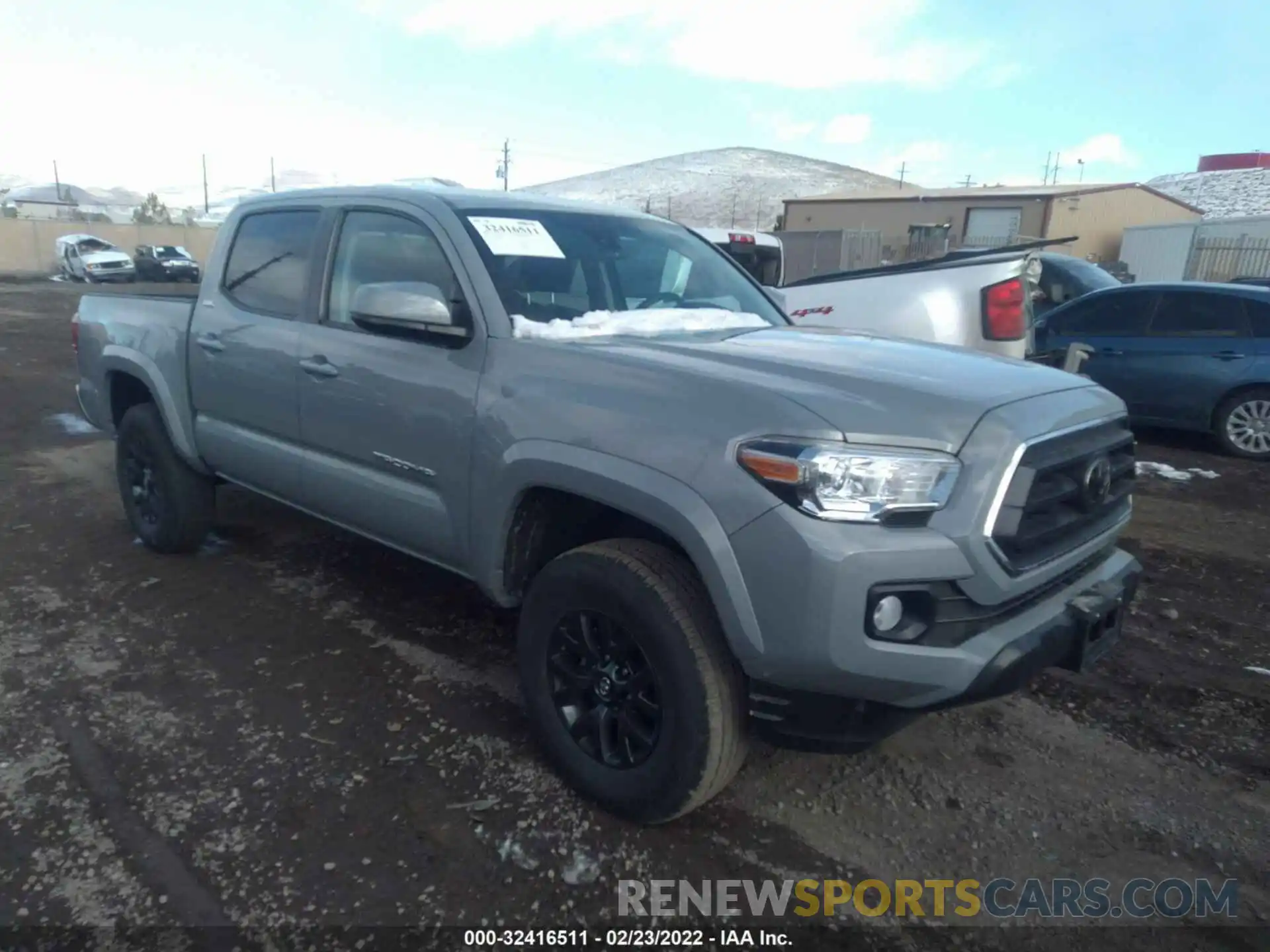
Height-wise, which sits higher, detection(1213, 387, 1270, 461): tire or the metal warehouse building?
the metal warehouse building

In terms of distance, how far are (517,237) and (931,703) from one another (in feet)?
7.08

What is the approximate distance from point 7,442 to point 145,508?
3.56 m

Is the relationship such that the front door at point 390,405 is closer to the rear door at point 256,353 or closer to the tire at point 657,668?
the rear door at point 256,353

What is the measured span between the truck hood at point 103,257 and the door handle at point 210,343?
3110 cm

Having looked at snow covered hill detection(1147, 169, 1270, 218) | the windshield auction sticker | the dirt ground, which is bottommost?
the dirt ground

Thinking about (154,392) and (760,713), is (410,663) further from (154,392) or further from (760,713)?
(154,392)

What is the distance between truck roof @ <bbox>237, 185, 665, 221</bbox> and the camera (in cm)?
351

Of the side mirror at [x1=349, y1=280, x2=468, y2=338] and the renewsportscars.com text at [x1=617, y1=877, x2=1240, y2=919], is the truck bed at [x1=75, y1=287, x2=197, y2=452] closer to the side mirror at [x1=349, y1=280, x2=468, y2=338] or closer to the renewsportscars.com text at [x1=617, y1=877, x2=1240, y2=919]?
the side mirror at [x1=349, y1=280, x2=468, y2=338]

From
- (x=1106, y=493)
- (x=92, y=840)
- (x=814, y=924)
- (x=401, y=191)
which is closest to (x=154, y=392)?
(x=401, y=191)

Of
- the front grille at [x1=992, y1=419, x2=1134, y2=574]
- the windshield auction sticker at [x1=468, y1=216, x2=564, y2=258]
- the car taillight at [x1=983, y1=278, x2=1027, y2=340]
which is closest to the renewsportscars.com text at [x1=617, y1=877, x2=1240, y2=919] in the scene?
the front grille at [x1=992, y1=419, x2=1134, y2=574]

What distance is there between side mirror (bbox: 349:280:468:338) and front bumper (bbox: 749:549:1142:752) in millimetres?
1580

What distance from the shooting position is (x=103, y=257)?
3067 centimetres

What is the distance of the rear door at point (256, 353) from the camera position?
390 centimetres

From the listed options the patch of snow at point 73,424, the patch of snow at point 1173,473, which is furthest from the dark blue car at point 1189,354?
the patch of snow at point 73,424
